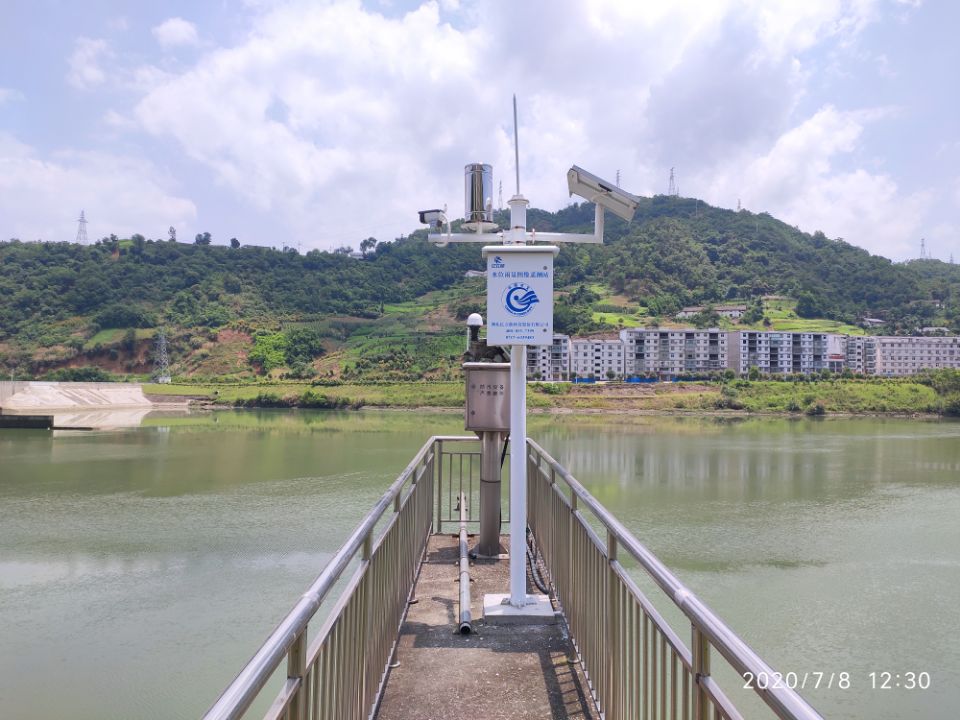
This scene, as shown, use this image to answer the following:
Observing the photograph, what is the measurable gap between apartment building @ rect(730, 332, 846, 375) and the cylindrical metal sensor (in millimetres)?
72888

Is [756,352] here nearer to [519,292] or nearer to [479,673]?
[519,292]

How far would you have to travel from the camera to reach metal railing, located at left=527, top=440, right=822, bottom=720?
4.63ft

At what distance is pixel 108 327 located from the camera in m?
79.2

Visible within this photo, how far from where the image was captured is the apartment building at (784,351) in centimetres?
7225

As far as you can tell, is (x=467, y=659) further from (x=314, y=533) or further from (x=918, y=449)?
(x=918, y=449)

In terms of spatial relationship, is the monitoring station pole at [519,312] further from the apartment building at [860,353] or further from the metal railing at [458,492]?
the apartment building at [860,353]

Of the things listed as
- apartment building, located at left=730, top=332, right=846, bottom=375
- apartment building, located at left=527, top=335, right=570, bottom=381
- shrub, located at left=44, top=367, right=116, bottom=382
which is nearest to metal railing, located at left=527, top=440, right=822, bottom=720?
apartment building, located at left=527, top=335, right=570, bottom=381

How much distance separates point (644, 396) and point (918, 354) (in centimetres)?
4017

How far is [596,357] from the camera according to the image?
229 feet

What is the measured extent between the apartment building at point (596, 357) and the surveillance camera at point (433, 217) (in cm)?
6511

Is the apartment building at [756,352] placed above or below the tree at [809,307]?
below

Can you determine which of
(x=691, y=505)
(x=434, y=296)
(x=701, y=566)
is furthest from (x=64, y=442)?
(x=434, y=296)
